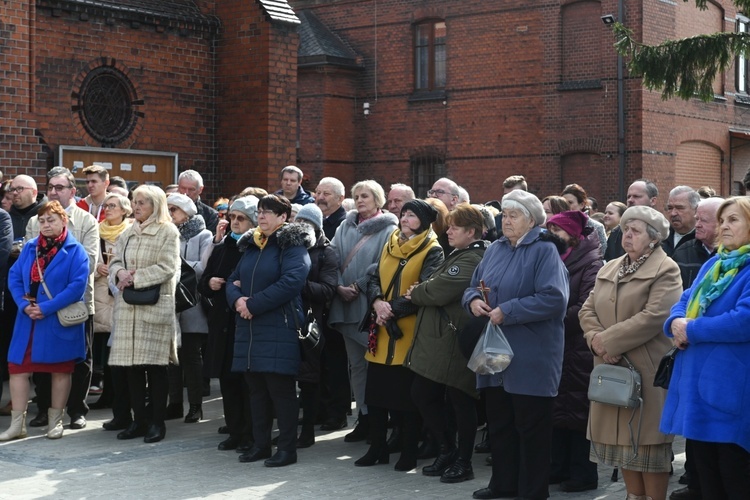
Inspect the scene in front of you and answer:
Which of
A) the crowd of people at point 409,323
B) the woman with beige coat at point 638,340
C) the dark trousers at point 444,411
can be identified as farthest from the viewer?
the dark trousers at point 444,411

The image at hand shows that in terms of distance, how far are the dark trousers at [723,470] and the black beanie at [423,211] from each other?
284 cm

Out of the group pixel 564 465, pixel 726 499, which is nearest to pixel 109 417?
pixel 564 465

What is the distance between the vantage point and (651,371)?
659 centimetres

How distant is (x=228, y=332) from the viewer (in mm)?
8727

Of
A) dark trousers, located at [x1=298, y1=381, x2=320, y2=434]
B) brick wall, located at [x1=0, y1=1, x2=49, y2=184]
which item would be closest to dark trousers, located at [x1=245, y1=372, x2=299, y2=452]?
dark trousers, located at [x1=298, y1=381, x2=320, y2=434]

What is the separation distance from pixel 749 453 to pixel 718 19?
24677 mm

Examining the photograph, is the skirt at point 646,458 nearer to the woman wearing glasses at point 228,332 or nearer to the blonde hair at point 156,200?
the woman wearing glasses at point 228,332

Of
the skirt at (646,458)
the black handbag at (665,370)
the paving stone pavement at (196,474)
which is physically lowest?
the paving stone pavement at (196,474)

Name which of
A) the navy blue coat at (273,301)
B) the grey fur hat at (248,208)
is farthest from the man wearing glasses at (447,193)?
the navy blue coat at (273,301)

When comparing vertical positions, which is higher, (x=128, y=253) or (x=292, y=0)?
(x=292, y=0)

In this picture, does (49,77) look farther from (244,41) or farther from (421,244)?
(421,244)

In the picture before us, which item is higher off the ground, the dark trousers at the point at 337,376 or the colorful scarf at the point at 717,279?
the colorful scarf at the point at 717,279

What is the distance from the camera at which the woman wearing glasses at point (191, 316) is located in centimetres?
988

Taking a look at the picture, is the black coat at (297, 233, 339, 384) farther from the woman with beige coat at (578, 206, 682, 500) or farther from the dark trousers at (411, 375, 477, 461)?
the woman with beige coat at (578, 206, 682, 500)
